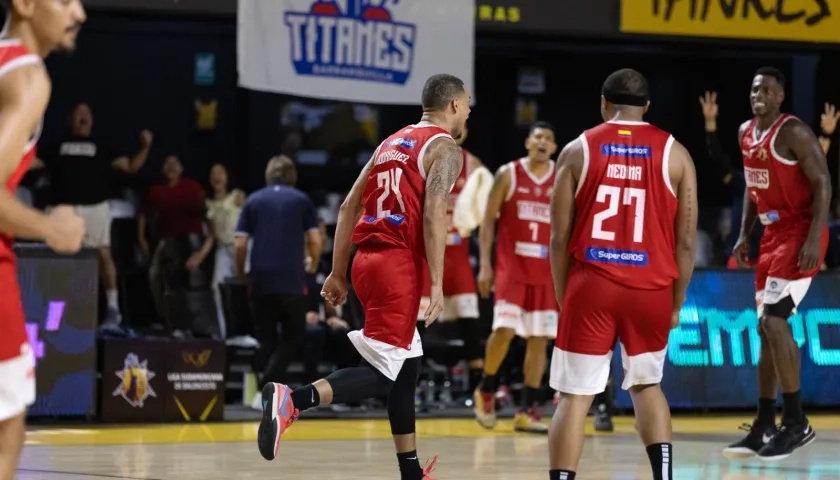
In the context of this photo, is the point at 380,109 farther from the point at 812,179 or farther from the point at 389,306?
the point at 389,306

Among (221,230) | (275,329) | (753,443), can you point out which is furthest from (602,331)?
(221,230)

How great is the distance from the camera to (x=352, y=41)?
47.1 ft

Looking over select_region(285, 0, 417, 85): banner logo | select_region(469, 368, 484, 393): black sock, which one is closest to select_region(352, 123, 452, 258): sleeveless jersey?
select_region(469, 368, 484, 393): black sock

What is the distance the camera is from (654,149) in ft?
21.5

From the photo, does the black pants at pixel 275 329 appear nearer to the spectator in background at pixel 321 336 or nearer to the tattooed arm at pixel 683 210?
the spectator in background at pixel 321 336

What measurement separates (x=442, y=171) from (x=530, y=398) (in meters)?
5.02

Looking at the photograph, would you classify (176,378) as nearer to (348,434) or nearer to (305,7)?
(348,434)

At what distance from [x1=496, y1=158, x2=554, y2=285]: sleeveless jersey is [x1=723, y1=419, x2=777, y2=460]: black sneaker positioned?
2.58 metres

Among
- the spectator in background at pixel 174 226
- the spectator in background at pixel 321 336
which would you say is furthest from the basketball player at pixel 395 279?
the spectator in background at pixel 174 226

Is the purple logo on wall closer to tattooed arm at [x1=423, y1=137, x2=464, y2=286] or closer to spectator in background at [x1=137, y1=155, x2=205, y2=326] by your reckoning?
spectator in background at [x1=137, y1=155, x2=205, y2=326]

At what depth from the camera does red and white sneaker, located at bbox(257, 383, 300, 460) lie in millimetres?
6980

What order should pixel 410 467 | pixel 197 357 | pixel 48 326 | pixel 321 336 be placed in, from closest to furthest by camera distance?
pixel 410 467 < pixel 48 326 < pixel 197 357 < pixel 321 336

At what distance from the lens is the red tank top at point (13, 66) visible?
14.3 ft

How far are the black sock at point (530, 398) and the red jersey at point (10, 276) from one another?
7674mm
